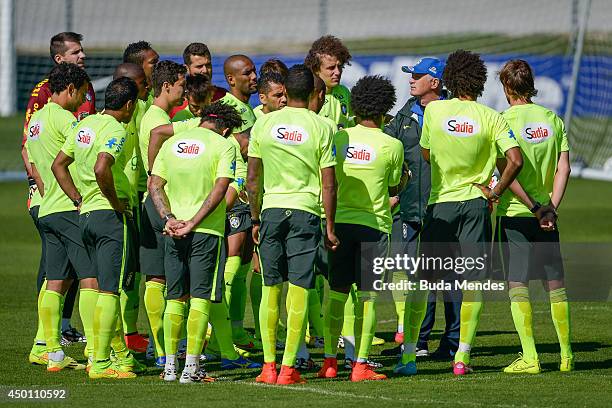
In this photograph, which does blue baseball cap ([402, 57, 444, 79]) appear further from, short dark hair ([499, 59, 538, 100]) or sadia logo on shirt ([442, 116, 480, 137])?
sadia logo on shirt ([442, 116, 480, 137])

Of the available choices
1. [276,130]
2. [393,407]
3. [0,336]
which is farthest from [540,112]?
[0,336]

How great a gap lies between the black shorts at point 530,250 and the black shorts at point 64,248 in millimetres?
3372

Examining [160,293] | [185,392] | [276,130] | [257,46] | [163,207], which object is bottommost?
[185,392]

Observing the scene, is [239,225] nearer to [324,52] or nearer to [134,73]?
[134,73]

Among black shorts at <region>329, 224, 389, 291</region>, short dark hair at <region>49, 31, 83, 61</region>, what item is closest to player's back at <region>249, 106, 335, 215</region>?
black shorts at <region>329, 224, 389, 291</region>

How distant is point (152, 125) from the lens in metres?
9.91

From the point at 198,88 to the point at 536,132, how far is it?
2.81 metres

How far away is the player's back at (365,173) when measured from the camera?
9078 millimetres

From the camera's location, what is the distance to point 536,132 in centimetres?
952

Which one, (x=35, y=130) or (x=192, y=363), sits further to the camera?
(x=35, y=130)

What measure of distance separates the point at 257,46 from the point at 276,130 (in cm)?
3065

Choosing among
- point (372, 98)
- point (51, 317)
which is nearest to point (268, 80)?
point (372, 98)

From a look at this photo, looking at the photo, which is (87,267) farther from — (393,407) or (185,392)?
(393,407)

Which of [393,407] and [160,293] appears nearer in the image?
[393,407]
